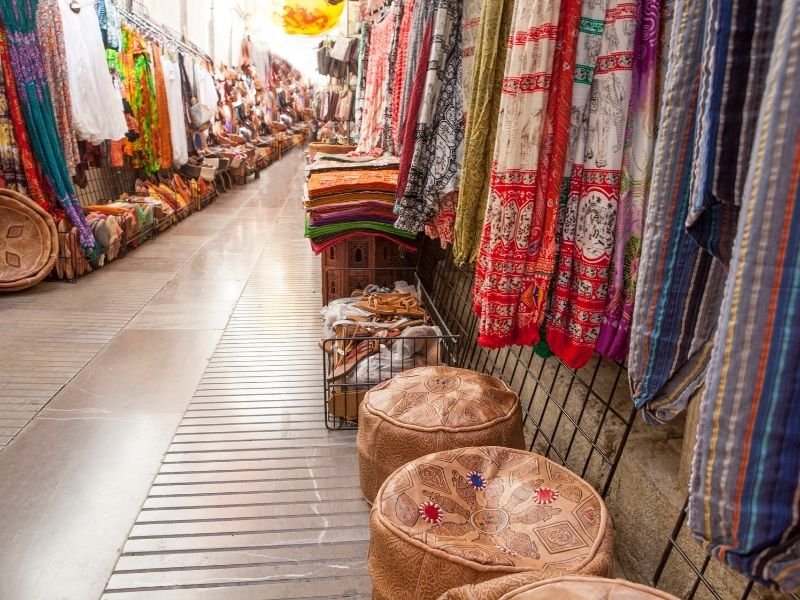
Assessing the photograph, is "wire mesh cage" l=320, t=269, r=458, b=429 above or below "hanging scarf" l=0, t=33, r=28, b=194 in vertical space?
below

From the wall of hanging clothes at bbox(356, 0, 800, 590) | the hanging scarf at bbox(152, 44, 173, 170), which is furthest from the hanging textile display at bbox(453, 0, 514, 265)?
the hanging scarf at bbox(152, 44, 173, 170)

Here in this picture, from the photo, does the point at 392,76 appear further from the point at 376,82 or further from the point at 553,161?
the point at 553,161

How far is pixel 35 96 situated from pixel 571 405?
4471 mm

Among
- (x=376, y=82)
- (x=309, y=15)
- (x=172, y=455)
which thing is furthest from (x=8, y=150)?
(x=309, y=15)

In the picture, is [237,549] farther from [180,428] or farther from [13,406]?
[13,406]

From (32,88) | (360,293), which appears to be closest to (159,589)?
(360,293)

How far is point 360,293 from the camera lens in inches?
143

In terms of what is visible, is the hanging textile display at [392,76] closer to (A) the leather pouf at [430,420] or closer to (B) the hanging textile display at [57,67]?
(A) the leather pouf at [430,420]

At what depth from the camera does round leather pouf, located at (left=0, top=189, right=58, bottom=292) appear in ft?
14.3

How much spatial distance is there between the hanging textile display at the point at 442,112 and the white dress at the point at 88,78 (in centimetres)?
375

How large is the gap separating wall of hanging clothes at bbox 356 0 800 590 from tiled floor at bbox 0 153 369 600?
0.95 m

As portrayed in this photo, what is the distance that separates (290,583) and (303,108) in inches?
903

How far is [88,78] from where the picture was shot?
489 cm

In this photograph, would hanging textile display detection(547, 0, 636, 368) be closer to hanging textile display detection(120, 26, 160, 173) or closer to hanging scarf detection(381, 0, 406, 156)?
hanging scarf detection(381, 0, 406, 156)
